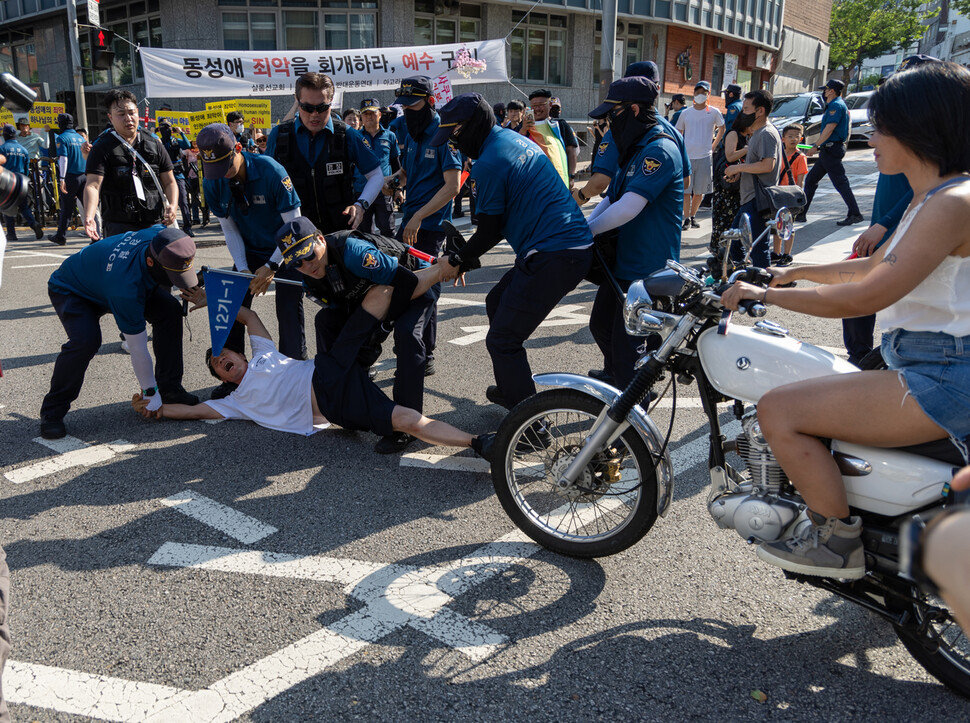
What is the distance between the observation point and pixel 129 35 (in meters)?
24.1

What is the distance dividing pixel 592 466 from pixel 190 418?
287cm

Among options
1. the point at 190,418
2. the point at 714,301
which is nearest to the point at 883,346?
the point at 714,301

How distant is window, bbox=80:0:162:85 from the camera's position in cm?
2308

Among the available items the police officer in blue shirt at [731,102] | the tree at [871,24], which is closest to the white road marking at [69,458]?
the police officer in blue shirt at [731,102]

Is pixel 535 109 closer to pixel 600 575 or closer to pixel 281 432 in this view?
pixel 281 432

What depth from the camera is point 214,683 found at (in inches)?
98.9

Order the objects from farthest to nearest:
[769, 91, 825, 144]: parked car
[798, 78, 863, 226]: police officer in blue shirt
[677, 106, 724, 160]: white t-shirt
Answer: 1. [769, 91, 825, 144]: parked car
2. [677, 106, 724, 160]: white t-shirt
3. [798, 78, 863, 226]: police officer in blue shirt

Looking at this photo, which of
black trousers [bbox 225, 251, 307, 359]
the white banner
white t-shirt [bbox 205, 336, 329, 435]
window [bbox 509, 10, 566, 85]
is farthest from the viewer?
window [bbox 509, 10, 566, 85]

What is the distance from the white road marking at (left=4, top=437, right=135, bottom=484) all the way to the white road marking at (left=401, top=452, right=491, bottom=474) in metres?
1.66

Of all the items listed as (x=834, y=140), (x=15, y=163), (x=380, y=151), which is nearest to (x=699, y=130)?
(x=834, y=140)

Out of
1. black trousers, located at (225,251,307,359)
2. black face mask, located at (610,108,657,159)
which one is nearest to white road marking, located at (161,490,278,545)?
black trousers, located at (225,251,307,359)

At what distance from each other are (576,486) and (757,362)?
0.95 m

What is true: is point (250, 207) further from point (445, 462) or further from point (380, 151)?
point (380, 151)

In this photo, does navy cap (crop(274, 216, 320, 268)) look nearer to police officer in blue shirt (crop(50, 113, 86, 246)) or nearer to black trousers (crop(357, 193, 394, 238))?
black trousers (crop(357, 193, 394, 238))
